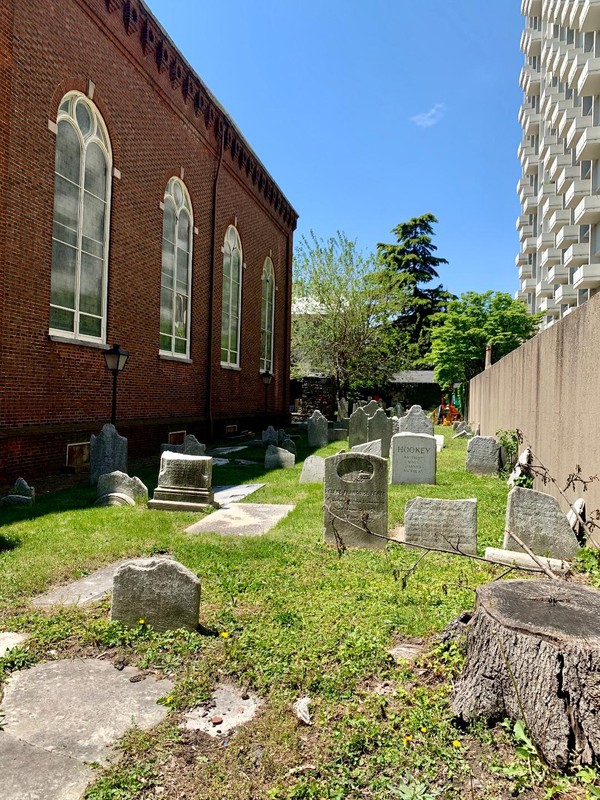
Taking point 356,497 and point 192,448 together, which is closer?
point 356,497

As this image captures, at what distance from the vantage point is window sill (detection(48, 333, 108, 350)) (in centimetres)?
1019

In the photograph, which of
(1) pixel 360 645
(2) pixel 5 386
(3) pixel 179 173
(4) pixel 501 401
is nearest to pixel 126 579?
(1) pixel 360 645

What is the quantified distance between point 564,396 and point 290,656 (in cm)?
511

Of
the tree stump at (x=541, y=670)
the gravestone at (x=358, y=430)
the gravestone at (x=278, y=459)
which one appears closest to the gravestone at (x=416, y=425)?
the gravestone at (x=358, y=430)

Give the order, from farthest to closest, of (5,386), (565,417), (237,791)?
(5,386)
(565,417)
(237,791)

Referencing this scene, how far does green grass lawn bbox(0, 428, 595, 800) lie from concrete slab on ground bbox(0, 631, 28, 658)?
71mm

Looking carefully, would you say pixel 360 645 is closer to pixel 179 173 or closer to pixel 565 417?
pixel 565 417

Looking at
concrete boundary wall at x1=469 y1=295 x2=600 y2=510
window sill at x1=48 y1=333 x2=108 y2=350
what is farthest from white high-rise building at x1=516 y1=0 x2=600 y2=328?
window sill at x1=48 y1=333 x2=108 y2=350

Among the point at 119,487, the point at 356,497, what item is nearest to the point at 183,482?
the point at 119,487

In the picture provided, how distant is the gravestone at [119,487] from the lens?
848 cm

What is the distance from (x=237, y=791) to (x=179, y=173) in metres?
15.4

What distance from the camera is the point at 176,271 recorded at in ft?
50.0

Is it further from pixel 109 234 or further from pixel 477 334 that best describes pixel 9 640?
pixel 477 334

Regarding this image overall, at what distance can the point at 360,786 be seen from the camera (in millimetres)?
2395
